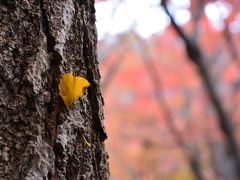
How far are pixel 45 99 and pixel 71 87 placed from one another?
42mm

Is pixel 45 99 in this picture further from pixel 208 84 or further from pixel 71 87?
pixel 208 84

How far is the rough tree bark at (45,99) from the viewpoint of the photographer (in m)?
0.67

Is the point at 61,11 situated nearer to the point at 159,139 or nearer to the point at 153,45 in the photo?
the point at 153,45

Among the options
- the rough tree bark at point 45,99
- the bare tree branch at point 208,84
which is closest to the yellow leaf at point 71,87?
the rough tree bark at point 45,99

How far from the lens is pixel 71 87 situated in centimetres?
72

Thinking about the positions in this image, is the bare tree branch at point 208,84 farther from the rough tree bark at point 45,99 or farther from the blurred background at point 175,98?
the rough tree bark at point 45,99

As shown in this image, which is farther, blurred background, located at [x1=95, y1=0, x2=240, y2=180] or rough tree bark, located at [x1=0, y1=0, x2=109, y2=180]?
blurred background, located at [x1=95, y1=0, x2=240, y2=180]

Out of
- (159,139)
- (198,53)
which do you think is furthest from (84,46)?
(159,139)

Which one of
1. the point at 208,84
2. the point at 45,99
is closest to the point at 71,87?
the point at 45,99

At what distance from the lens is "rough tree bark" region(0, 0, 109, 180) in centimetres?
67

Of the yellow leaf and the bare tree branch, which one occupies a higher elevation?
the bare tree branch

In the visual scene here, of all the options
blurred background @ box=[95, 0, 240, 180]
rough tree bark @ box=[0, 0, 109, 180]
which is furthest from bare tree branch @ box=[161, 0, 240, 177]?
rough tree bark @ box=[0, 0, 109, 180]

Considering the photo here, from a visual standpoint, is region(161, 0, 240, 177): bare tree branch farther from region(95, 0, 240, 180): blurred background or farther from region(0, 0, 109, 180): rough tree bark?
region(0, 0, 109, 180): rough tree bark

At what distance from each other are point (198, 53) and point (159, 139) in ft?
23.5
